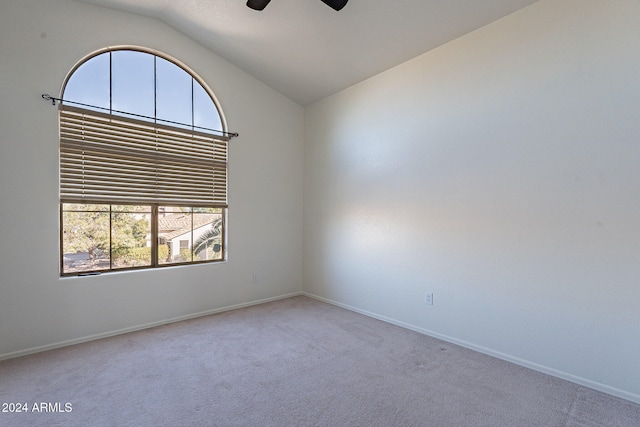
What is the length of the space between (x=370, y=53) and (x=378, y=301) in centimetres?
281

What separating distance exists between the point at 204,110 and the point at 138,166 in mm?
1069

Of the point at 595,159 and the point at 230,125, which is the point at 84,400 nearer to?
the point at 230,125

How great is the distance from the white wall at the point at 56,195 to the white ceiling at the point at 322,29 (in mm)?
302

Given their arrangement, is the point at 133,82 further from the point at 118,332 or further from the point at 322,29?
the point at 118,332

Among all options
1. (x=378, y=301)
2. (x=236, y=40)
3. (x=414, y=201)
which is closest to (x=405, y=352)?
(x=378, y=301)

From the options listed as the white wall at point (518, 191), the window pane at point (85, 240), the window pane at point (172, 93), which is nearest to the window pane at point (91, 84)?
the window pane at point (172, 93)

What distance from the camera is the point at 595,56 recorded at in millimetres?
2309

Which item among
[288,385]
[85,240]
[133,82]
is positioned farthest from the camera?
[133,82]

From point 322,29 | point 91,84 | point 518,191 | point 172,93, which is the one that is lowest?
point 518,191

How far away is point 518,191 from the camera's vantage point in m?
2.67

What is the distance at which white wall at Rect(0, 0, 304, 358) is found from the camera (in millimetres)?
2723

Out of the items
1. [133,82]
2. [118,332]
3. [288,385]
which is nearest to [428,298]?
[288,385]

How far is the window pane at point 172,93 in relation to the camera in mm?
3590

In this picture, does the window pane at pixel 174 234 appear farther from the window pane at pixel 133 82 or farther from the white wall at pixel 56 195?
the window pane at pixel 133 82
